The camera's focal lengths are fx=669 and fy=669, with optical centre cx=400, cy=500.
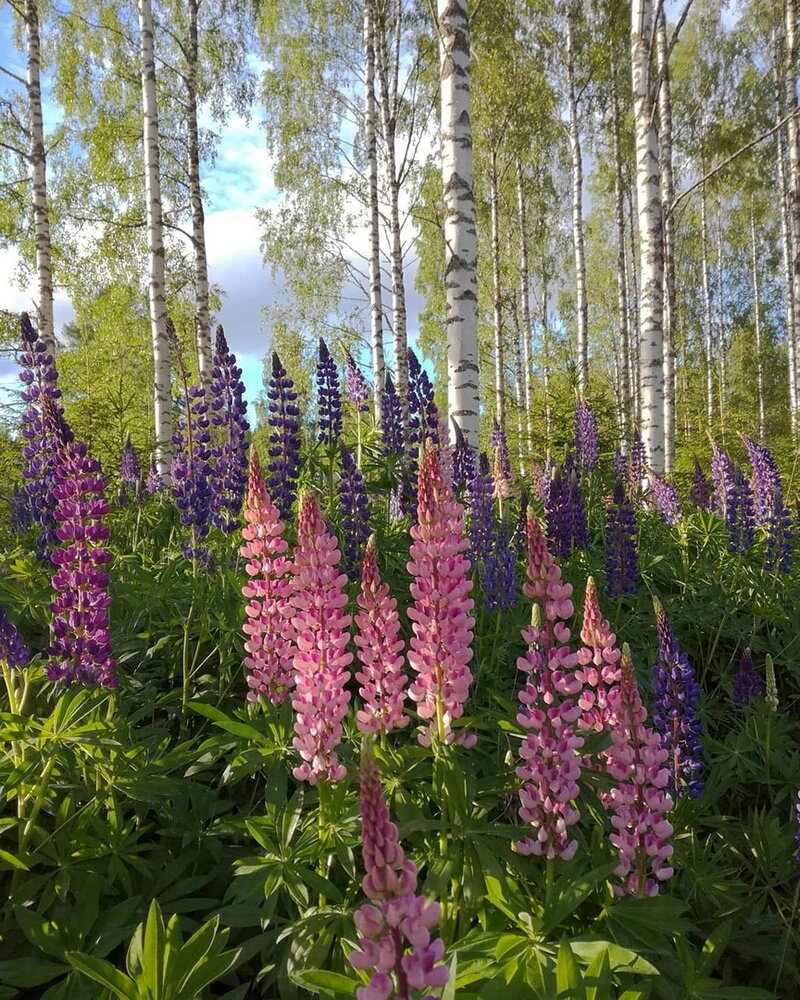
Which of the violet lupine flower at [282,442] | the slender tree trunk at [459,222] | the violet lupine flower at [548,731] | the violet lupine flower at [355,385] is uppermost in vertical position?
the slender tree trunk at [459,222]

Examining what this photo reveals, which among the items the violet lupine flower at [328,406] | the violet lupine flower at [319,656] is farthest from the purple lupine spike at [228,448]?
the violet lupine flower at [319,656]

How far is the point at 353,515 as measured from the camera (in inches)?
135

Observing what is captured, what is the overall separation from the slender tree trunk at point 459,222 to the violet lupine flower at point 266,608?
4.05 metres

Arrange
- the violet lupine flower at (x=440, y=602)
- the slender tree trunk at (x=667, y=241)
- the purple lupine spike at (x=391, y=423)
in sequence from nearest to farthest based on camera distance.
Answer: the violet lupine flower at (x=440, y=602) < the purple lupine spike at (x=391, y=423) < the slender tree trunk at (x=667, y=241)

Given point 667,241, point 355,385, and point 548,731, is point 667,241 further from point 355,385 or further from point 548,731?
point 548,731

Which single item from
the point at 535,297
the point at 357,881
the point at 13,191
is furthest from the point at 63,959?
the point at 535,297

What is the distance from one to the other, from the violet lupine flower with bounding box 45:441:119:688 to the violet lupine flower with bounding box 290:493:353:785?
2.81 feet

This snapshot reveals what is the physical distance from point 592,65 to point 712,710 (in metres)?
16.2

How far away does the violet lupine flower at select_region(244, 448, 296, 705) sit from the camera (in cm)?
206

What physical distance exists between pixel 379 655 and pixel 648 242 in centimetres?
859

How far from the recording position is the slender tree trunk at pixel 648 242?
8555mm

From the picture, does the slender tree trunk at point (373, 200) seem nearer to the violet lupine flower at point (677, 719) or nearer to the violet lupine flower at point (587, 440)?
the violet lupine flower at point (587, 440)

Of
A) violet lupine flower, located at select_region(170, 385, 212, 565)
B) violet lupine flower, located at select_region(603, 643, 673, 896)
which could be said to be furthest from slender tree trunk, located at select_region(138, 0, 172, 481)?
violet lupine flower, located at select_region(603, 643, 673, 896)

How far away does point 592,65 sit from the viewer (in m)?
15.1
